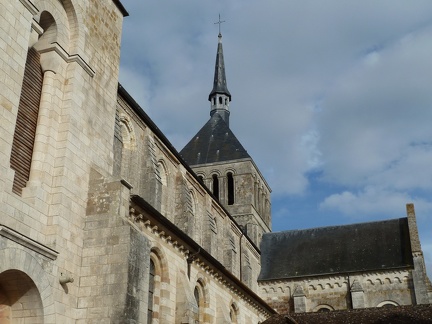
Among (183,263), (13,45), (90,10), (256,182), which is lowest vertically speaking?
(183,263)

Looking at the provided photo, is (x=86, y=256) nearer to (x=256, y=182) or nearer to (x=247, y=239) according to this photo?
(x=247, y=239)

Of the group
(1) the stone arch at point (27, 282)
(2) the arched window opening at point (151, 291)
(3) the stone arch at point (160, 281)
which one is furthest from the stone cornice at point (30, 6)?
(2) the arched window opening at point (151, 291)

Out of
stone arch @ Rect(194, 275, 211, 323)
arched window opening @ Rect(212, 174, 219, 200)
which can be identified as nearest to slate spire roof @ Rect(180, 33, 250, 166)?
arched window opening @ Rect(212, 174, 219, 200)

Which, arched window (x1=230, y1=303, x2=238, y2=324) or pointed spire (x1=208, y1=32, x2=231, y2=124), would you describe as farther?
pointed spire (x1=208, y1=32, x2=231, y2=124)

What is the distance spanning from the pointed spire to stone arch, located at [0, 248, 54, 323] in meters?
38.2

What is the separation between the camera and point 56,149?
9.73 metres

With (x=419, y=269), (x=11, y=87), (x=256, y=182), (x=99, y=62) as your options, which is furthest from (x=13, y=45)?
(x=256, y=182)

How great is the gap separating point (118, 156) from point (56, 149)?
5.67 meters

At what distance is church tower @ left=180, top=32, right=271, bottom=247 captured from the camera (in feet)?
123

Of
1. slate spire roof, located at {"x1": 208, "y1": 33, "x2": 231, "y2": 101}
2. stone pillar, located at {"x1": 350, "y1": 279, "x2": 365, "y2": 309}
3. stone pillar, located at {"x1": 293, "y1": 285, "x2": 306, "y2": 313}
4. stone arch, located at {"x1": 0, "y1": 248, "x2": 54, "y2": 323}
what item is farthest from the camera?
slate spire roof, located at {"x1": 208, "y1": 33, "x2": 231, "y2": 101}

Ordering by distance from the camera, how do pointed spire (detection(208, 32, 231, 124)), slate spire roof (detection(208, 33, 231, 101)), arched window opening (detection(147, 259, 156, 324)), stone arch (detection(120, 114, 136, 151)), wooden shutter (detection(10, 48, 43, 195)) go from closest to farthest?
1. wooden shutter (detection(10, 48, 43, 195))
2. arched window opening (detection(147, 259, 156, 324))
3. stone arch (detection(120, 114, 136, 151))
4. pointed spire (detection(208, 32, 231, 124))
5. slate spire roof (detection(208, 33, 231, 101))

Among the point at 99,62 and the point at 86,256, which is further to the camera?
the point at 99,62

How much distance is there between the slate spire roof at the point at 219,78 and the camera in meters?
47.9

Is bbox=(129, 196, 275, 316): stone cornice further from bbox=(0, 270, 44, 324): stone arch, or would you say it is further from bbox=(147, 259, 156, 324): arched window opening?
bbox=(0, 270, 44, 324): stone arch
